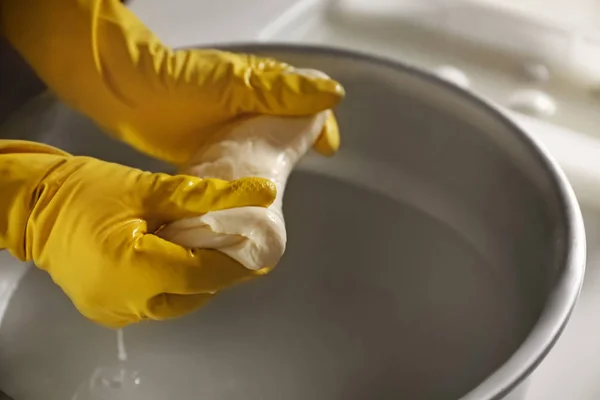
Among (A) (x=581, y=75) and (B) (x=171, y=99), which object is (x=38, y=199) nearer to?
(B) (x=171, y=99)

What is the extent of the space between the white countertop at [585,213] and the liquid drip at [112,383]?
0.75ft

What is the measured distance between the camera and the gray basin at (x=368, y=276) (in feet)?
1.45

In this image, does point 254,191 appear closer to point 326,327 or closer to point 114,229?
point 114,229

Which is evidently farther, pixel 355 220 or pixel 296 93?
pixel 355 220

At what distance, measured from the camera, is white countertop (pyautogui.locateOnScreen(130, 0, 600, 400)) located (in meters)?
0.41

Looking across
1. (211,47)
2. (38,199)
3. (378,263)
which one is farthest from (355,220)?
(38,199)

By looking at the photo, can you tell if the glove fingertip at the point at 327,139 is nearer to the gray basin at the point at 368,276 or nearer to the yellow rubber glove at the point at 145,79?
the yellow rubber glove at the point at 145,79

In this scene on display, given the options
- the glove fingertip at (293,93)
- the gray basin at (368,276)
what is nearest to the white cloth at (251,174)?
the glove fingertip at (293,93)

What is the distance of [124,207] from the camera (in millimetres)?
315

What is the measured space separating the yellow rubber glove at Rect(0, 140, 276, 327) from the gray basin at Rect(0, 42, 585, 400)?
0.13m

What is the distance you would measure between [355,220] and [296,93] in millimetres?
175

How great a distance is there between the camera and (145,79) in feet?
1.33

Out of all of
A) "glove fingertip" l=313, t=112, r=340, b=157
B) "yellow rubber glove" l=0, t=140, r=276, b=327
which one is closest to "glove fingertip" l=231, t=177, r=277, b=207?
"yellow rubber glove" l=0, t=140, r=276, b=327

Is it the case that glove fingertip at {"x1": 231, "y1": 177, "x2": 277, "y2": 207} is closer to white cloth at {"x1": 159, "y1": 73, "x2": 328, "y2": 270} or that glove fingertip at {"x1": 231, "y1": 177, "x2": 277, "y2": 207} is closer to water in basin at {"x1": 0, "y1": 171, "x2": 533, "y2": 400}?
white cloth at {"x1": 159, "y1": 73, "x2": 328, "y2": 270}
